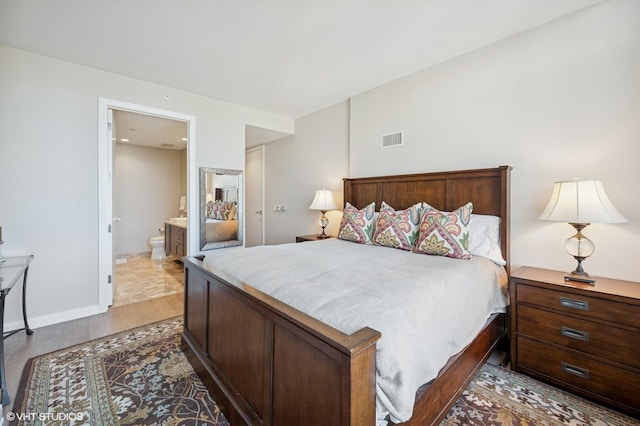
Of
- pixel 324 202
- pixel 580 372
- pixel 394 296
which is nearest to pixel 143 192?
pixel 324 202

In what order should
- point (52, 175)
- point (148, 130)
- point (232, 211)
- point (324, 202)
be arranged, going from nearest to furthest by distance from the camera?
1. point (52, 175)
2. point (324, 202)
3. point (232, 211)
4. point (148, 130)

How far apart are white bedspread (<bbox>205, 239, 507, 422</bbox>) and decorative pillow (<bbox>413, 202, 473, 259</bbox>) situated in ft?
0.26

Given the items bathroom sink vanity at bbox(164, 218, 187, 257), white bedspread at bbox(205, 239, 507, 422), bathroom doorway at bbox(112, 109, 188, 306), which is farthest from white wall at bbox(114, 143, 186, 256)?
white bedspread at bbox(205, 239, 507, 422)

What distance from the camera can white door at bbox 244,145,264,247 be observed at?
211 inches

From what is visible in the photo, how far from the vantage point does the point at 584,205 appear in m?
1.76

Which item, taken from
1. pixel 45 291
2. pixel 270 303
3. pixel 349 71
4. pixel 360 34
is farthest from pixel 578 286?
pixel 45 291

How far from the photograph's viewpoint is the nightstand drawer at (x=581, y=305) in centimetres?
153

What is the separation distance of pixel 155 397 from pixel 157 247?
4.49m

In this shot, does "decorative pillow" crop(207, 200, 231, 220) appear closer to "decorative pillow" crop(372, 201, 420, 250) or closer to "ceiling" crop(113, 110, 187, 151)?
"ceiling" crop(113, 110, 187, 151)

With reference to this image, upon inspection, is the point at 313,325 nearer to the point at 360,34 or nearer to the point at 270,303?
the point at 270,303

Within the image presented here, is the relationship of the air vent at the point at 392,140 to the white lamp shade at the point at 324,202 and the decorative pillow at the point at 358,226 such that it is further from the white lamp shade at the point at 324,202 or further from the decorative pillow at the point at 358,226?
the white lamp shade at the point at 324,202

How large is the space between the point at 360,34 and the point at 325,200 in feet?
6.37

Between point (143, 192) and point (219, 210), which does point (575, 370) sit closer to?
point (219, 210)

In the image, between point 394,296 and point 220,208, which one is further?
point 220,208
